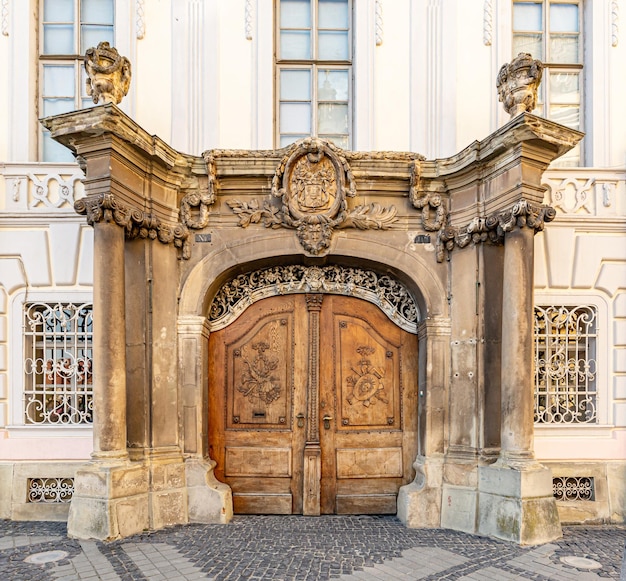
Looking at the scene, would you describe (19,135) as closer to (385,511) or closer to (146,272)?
(146,272)

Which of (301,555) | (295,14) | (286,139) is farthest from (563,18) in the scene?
(301,555)

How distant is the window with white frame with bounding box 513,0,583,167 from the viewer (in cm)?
679

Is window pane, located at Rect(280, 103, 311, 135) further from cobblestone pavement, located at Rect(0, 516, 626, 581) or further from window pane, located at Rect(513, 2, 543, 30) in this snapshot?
cobblestone pavement, located at Rect(0, 516, 626, 581)

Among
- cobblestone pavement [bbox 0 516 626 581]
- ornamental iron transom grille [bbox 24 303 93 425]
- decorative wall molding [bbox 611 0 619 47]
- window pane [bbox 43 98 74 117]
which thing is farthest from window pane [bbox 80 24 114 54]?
decorative wall molding [bbox 611 0 619 47]

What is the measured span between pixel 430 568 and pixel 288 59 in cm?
543

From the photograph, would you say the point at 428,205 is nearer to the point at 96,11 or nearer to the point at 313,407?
the point at 313,407

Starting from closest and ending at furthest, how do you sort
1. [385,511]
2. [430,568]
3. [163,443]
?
[430,568], [163,443], [385,511]

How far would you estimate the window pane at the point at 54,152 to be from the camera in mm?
6719

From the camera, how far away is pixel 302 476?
21.2ft

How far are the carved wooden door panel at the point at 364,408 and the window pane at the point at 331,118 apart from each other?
1944 millimetres

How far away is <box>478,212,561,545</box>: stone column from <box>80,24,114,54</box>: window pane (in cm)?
488

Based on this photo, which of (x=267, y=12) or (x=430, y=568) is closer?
(x=430, y=568)

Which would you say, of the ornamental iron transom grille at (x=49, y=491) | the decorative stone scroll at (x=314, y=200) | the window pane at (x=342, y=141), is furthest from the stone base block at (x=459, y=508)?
the ornamental iron transom grille at (x=49, y=491)

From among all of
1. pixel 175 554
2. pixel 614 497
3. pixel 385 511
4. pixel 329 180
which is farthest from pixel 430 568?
pixel 329 180
